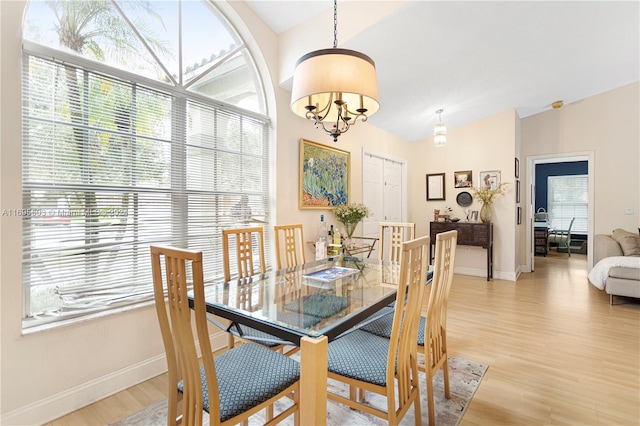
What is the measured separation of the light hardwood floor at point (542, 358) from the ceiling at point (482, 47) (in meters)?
2.71

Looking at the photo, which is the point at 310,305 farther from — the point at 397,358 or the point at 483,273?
the point at 483,273

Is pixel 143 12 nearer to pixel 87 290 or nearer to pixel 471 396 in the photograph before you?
pixel 87 290

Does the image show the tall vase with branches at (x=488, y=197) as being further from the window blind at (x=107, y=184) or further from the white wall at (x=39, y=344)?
the white wall at (x=39, y=344)

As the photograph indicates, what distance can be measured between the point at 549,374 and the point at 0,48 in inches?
157

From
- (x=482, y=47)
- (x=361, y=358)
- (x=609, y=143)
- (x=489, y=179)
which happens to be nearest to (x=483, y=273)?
(x=489, y=179)

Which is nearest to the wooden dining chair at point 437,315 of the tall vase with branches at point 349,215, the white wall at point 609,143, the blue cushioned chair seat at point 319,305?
the blue cushioned chair seat at point 319,305

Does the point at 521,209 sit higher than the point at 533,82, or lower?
lower

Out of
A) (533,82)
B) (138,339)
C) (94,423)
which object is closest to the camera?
(94,423)

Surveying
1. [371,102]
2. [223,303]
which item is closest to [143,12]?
[371,102]

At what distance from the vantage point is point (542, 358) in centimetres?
254

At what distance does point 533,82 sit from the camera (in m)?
4.23

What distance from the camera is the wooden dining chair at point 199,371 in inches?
45.1

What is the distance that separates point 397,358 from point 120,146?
2.19 m

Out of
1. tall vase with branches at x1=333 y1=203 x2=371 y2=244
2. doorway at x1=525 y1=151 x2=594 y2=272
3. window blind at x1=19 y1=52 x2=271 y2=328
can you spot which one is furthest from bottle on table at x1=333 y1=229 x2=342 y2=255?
doorway at x1=525 y1=151 x2=594 y2=272
